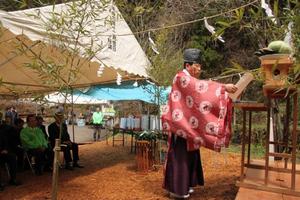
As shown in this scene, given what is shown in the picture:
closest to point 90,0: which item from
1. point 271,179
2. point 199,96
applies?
point 199,96

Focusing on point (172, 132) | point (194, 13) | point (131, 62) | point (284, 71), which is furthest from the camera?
point (194, 13)

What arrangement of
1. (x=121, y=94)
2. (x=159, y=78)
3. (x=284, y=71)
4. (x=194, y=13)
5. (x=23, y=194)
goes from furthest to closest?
(x=194, y=13) → (x=121, y=94) → (x=159, y=78) → (x=23, y=194) → (x=284, y=71)

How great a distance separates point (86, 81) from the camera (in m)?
9.48

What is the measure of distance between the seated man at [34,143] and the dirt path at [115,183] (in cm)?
26

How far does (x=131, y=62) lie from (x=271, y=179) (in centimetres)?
339

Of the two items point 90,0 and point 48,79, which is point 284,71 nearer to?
point 90,0

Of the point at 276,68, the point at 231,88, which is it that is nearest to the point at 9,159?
the point at 231,88

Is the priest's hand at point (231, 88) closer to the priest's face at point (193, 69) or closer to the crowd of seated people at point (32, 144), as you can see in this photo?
the priest's face at point (193, 69)

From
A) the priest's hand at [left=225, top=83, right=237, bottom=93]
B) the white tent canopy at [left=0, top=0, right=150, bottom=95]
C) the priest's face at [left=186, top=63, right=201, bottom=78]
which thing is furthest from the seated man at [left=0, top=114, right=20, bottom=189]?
the priest's hand at [left=225, top=83, right=237, bottom=93]

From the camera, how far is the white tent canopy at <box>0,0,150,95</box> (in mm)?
3867

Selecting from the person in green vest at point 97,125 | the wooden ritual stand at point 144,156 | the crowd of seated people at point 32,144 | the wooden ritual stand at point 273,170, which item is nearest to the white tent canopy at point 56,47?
the crowd of seated people at point 32,144

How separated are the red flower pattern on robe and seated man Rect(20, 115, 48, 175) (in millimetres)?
3553

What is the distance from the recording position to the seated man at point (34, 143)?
280 inches

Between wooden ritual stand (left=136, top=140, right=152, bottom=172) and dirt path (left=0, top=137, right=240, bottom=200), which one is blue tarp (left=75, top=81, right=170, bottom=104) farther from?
wooden ritual stand (left=136, top=140, right=152, bottom=172)
